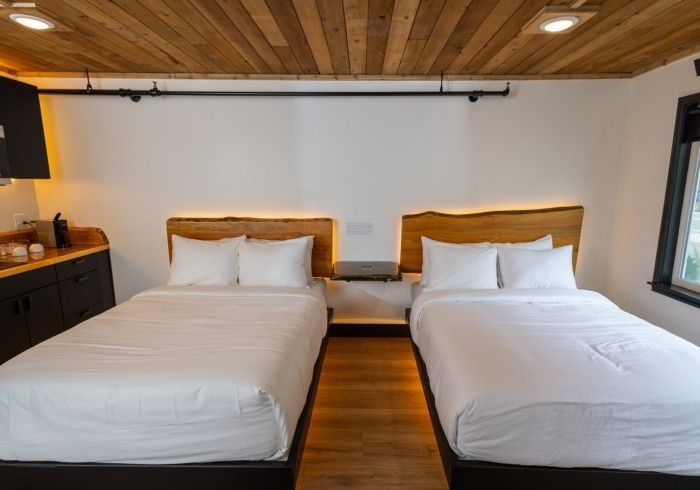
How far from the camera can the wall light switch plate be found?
2994 millimetres

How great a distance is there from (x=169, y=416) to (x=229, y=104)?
94.1 inches

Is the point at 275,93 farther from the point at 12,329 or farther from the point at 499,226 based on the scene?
the point at 12,329

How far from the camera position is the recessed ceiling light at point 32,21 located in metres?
1.71

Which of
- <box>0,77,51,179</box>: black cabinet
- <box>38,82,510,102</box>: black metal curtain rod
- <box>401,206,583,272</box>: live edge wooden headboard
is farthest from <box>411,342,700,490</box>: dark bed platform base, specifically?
<box>0,77,51,179</box>: black cabinet

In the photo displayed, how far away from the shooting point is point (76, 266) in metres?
2.75

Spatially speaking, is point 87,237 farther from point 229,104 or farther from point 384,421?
point 384,421

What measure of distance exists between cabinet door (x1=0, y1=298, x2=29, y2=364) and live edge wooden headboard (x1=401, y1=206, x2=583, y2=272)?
2.82 m

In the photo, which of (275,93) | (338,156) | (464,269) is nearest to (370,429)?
(464,269)

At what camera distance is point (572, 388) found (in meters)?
1.39

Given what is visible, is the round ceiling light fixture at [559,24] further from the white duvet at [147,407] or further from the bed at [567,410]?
the white duvet at [147,407]

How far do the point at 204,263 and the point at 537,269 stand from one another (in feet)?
8.28

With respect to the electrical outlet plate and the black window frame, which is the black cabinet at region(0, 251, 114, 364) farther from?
the black window frame

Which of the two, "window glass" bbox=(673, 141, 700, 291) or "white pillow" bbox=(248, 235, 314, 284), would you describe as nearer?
"window glass" bbox=(673, 141, 700, 291)

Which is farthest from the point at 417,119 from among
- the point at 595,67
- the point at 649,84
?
the point at 649,84
